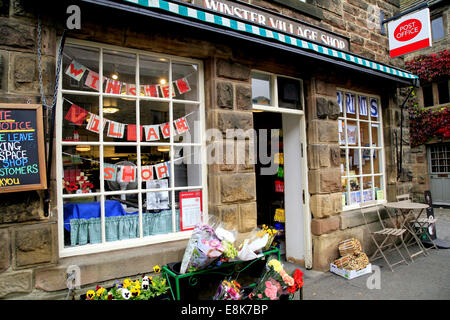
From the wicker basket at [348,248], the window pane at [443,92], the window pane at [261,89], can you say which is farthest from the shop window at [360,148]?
the window pane at [443,92]

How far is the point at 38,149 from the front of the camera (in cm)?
251

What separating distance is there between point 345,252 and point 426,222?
90.9 inches

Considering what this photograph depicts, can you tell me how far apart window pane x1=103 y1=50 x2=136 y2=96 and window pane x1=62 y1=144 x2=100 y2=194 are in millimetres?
703

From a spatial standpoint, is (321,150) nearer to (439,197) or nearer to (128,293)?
(128,293)

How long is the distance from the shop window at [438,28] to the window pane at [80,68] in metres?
14.8

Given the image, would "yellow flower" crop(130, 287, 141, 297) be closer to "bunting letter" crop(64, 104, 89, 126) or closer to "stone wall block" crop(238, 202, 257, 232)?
"stone wall block" crop(238, 202, 257, 232)

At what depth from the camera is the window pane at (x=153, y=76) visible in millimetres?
3337

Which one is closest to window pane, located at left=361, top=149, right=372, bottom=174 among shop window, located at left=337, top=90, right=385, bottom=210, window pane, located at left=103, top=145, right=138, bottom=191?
shop window, located at left=337, top=90, right=385, bottom=210

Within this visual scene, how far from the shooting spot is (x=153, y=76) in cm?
341

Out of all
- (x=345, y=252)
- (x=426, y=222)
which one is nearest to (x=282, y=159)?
(x=345, y=252)

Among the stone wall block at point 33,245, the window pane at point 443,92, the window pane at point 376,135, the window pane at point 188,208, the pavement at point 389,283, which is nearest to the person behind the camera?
the stone wall block at point 33,245

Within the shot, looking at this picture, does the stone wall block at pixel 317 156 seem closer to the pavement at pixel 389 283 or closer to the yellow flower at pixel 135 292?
the pavement at pixel 389 283
